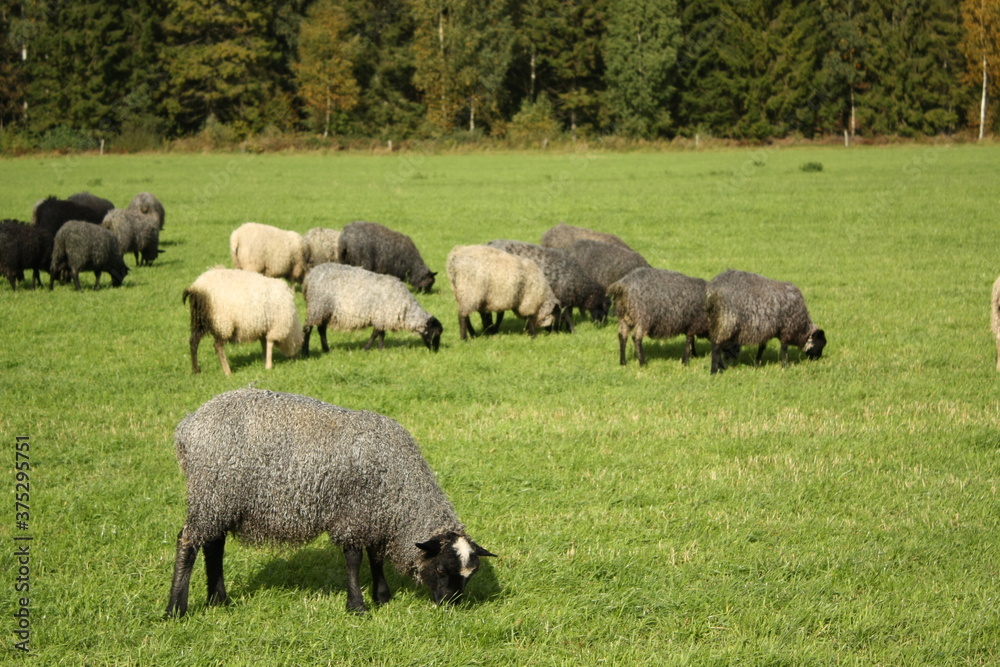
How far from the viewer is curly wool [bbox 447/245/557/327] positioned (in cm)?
1455

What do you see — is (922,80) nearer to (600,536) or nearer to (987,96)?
(987,96)

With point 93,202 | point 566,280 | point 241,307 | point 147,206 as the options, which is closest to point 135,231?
point 93,202

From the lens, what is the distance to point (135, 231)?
21281mm

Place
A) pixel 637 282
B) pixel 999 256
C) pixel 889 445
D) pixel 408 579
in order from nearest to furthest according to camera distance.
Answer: pixel 408 579, pixel 889 445, pixel 637 282, pixel 999 256

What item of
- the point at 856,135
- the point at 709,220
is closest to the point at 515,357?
the point at 709,220

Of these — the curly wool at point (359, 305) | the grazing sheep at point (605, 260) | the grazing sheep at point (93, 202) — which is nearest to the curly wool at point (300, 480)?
the curly wool at point (359, 305)

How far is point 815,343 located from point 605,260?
4.83 meters

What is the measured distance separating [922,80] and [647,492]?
69.8m

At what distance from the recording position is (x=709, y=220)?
2766 centimetres

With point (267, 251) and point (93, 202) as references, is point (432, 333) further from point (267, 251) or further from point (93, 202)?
point (93, 202)

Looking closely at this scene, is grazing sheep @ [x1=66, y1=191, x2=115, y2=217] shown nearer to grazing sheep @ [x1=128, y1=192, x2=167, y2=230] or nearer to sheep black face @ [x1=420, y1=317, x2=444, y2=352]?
grazing sheep @ [x1=128, y1=192, x2=167, y2=230]

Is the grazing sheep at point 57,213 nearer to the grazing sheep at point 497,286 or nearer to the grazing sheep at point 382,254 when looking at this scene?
the grazing sheep at point 382,254

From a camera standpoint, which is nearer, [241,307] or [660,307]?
[241,307]

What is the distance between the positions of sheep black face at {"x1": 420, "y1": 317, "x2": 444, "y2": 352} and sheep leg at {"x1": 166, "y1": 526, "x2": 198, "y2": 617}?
25.7ft
